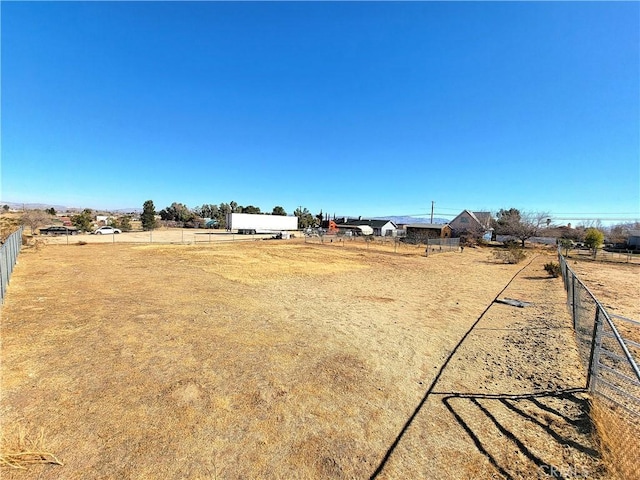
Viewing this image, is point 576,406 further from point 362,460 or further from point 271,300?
point 271,300

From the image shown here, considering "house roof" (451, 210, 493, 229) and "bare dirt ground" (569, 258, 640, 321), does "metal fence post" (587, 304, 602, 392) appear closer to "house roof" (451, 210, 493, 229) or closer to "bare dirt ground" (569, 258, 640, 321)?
"bare dirt ground" (569, 258, 640, 321)

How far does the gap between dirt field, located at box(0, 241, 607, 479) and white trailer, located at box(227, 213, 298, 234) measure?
4459cm

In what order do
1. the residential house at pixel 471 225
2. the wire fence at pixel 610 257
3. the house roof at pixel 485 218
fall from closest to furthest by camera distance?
the wire fence at pixel 610 257 → the residential house at pixel 471 225 → the house roof at pixel 485 218

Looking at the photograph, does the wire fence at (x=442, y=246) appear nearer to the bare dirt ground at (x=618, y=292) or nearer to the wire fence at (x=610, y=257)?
the wire fence at (x=610, y=257)

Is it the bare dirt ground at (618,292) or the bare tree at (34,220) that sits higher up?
the bare tree at (34,220)

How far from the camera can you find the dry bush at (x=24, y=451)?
129 inches

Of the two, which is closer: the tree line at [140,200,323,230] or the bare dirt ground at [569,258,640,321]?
the bare dirt ground at [569,258,640,321]

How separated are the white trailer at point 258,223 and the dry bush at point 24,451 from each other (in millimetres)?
52258

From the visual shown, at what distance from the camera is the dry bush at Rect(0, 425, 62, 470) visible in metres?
3.28

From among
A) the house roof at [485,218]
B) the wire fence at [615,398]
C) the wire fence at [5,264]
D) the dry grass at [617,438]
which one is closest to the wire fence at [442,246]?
the wire fence at [615,398]

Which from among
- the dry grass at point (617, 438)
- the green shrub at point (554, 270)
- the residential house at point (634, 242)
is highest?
the residential house at point (634, 242)

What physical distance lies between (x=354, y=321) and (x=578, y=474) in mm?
6022

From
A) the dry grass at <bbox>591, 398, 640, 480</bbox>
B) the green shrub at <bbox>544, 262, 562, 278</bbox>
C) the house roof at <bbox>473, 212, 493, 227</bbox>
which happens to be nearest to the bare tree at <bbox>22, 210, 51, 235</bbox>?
the dry grass at <bbox>591, 398, 640, 480</bbox>

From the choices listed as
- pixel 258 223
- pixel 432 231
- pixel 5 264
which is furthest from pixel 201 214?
pixel 5 264
